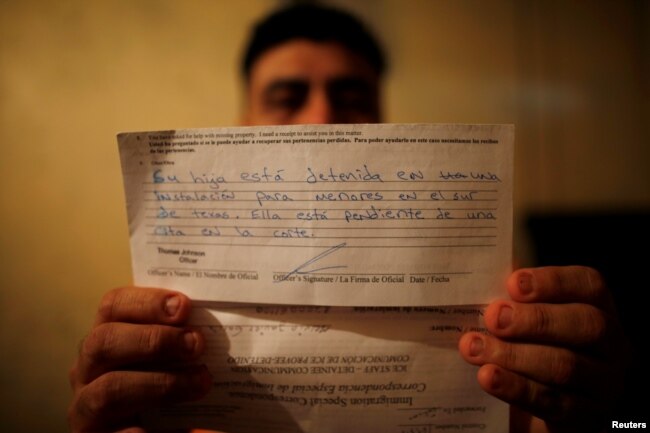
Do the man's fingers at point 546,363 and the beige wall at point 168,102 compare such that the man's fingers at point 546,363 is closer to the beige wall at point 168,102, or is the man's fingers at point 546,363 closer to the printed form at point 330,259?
the printed form at point 330,259

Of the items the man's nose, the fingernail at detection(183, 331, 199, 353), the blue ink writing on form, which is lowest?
the fingernail at detection(183, 331, 199, 353)

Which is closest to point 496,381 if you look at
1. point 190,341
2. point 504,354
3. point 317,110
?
point 504,354

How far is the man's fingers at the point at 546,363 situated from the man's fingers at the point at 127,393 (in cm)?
30

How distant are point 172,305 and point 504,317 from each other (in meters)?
0.33

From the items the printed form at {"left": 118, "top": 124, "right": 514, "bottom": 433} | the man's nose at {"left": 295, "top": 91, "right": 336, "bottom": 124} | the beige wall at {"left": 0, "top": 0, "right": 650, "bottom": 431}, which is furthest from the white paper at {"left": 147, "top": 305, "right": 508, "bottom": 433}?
the beige wall at {"left": 0, "top": 0, "right": 650, "bottom": 431}

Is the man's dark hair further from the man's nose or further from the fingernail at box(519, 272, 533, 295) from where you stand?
the fingernail at box(519, 272, 533, 295)

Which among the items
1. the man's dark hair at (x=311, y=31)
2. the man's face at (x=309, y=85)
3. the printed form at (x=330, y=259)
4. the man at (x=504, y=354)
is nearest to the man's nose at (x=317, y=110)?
the man's face at (x=309, y=85)

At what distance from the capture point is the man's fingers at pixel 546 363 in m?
0.24

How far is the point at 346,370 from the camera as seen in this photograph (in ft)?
0.90

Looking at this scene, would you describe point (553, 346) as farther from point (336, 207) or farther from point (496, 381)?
point (336, 207)

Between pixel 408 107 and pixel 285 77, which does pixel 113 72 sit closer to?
pixel 285 77

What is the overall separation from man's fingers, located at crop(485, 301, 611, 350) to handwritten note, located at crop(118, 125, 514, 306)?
3cm

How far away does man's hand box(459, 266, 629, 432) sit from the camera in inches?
9.4

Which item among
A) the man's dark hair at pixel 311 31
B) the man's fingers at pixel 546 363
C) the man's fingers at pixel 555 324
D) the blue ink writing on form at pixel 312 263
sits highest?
the man's dark hair at pixel 311 31
